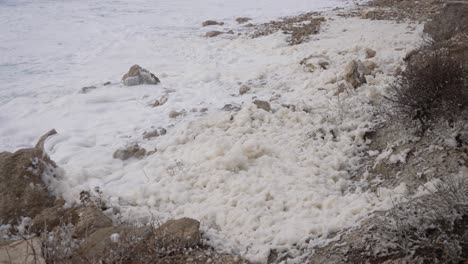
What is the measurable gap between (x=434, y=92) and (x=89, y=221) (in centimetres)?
323

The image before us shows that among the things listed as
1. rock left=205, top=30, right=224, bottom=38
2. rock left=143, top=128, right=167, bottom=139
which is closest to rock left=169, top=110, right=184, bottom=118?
rock left=143, top=128, right=167, bottom=139

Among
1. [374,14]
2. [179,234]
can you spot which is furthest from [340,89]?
[374,14]

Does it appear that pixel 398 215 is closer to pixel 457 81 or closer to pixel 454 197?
pixel 454 197

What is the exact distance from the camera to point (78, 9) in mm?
19375

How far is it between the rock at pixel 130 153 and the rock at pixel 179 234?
2238mm

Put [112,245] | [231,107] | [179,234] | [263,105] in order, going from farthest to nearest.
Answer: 1. [231,107]
2. [263,105]
3. [179,234]
4. [112,245]

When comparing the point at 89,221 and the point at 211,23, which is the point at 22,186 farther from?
the point at 211,23

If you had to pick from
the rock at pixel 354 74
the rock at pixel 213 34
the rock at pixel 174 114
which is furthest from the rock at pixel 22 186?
the rock at pixel 213 34

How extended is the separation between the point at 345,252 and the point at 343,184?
4.01 ft

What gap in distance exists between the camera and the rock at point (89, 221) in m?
3.36

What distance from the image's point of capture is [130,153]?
527cm

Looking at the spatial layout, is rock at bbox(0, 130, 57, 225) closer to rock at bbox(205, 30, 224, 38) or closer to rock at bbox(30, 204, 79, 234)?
rock at bbox(30, 204, 79, 234)

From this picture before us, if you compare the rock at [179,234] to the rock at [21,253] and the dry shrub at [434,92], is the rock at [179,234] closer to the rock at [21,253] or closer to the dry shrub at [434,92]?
the rock at [21,253]

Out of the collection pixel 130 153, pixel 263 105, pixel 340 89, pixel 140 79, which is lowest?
pixel 130 153
